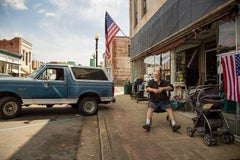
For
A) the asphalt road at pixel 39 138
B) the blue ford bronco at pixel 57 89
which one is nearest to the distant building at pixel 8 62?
the blue ford bronco at pixel 57 89

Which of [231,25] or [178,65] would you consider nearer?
[231,25]

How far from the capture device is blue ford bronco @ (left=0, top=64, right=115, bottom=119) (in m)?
6.69

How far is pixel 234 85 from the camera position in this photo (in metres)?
3.81

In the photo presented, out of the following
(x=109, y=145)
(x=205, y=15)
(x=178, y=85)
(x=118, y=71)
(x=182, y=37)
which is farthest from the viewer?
(x=118, y=71)

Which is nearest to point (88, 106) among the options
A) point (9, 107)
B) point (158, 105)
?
point (9, 107)

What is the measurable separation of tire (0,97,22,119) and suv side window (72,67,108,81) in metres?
2.44

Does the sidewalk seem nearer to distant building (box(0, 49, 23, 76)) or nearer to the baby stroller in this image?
the baby stroller

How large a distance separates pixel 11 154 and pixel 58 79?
3.99 meters

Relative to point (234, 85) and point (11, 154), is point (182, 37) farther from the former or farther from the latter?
point (11, 154)

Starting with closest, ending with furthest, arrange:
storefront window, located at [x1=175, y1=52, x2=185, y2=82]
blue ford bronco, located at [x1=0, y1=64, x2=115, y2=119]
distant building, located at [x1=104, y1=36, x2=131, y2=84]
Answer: blue ford bronco, located at [x1=0, y1=64, x2=115, y2=119] < storefront window, located at [x1=175, y1=52, x2=185, y2=82] < distant building, located at [x1=104, y1=36, x2=131, y2=84]

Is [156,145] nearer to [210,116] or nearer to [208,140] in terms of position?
[208,140]

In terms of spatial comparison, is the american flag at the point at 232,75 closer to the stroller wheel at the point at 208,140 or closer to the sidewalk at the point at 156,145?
the stroller wheel at the point at 208,140

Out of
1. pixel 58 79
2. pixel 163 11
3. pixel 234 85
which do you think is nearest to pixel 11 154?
pixel 58 79

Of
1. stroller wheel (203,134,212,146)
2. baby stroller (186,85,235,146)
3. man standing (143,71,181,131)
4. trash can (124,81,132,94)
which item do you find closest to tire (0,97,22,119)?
man standing (143,71,181,131)
